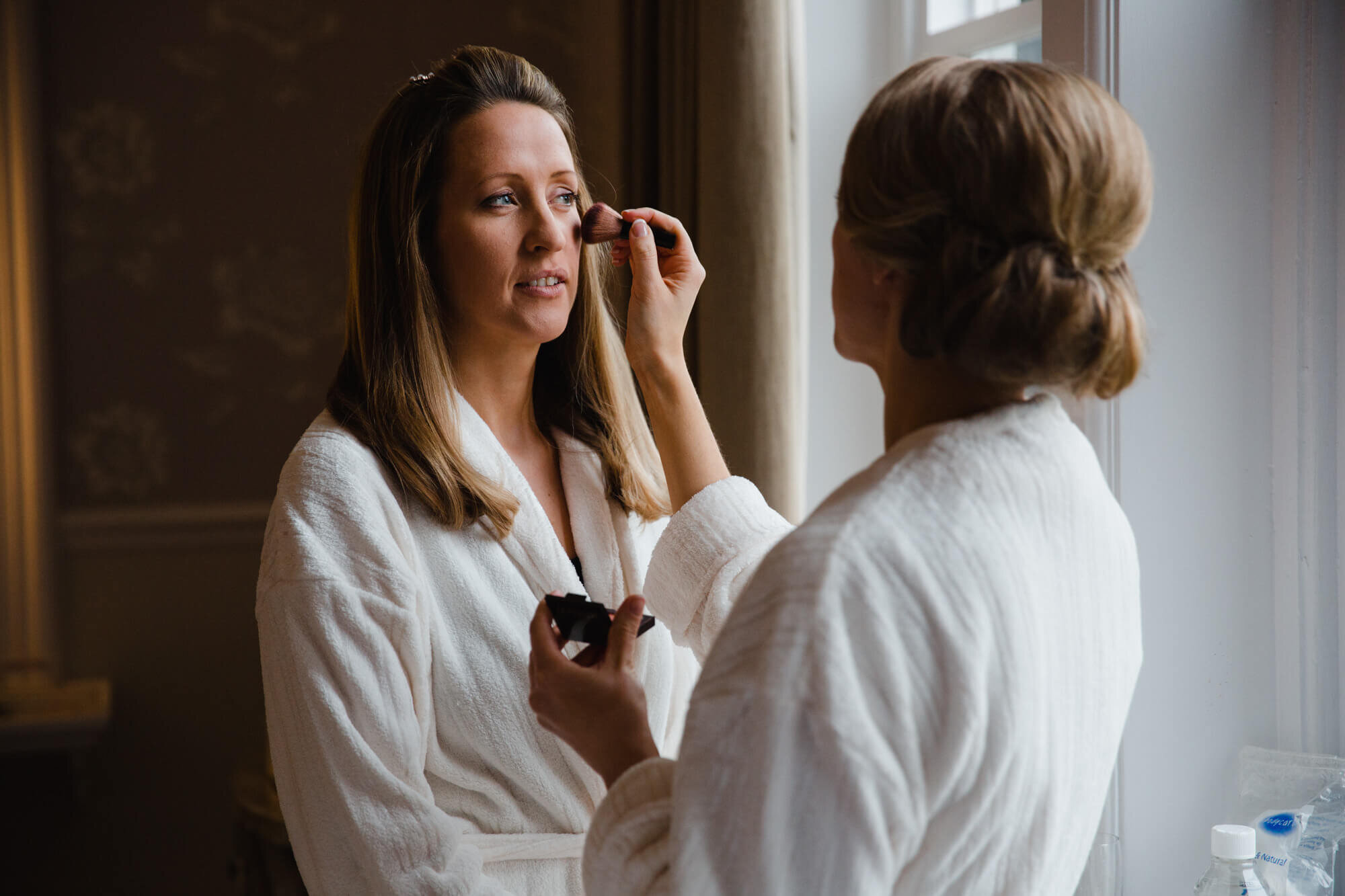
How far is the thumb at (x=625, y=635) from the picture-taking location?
0.83 metres

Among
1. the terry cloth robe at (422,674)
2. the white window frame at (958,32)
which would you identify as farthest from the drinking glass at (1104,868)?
the white window frame at (958,32)

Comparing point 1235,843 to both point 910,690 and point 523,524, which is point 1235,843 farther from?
point 523,524

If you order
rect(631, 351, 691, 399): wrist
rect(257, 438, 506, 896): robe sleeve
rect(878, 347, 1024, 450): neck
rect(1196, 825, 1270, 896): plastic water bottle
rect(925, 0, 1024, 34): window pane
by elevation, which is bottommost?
rect(1196, 825, 1270, 896): plastic water bottle

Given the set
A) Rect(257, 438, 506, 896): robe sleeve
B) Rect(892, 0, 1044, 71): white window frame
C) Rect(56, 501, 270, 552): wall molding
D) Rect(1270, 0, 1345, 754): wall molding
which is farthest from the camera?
Rect(56, 501, 270, 552): wall molding

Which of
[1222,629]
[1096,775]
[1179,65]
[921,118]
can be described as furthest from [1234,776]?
[921,118]

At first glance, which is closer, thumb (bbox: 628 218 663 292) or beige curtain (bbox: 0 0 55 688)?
thumb (bbox: 628 218 663 292)

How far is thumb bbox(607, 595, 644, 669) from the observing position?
0.83 m

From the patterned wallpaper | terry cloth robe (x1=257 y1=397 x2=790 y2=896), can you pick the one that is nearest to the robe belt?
terry cloth robe (x1=257 y1=397 x2=790 y2=896)

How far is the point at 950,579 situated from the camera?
65cm

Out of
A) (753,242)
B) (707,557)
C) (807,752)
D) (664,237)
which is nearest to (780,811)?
(807,752)

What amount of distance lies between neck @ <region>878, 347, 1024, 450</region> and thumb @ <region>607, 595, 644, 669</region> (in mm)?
235

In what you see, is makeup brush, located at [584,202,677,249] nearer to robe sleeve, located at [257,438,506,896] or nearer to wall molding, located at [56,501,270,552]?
robe sleeve, located at [257,438,506,896]

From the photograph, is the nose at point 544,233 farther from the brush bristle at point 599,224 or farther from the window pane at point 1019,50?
the window pane at point 1019,50

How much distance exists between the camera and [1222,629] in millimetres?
1215
